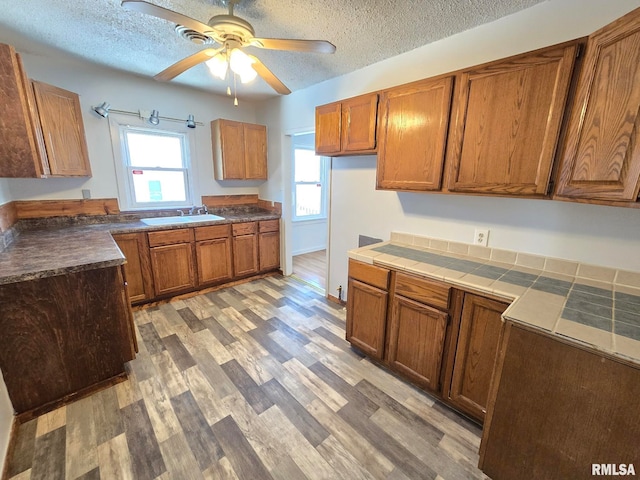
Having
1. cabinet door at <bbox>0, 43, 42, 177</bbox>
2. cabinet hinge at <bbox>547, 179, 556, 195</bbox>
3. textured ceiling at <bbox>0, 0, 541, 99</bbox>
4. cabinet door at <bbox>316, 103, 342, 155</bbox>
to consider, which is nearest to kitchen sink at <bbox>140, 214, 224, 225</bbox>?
cabinet door at <bbox>0, 43, 42, 177</bbox>

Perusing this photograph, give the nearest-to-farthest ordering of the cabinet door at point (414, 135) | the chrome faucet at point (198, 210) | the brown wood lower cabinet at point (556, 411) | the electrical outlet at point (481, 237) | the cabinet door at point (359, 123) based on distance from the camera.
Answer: the brown wood lower cabinet at point (556, 411) < the cabinet door at point (414, 135) < the electrical outlet at point (481, 237) < the cabinet door at point (359, 123) < the chrome faucet at point (198, 210)

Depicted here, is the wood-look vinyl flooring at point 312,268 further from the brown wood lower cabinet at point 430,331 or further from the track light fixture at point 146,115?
the track light fixture at point 146,115

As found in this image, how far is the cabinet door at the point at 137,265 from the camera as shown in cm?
279

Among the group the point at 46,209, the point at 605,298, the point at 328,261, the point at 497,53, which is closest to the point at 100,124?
the point at 46,209

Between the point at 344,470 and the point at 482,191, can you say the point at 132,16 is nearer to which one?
the point at 482,191

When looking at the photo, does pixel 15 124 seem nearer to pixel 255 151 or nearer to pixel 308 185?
pixel 255 151

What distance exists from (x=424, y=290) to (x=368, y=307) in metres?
0.52

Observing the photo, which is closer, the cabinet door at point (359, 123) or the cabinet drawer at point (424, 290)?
the cabinet drawer at point (424, 290)

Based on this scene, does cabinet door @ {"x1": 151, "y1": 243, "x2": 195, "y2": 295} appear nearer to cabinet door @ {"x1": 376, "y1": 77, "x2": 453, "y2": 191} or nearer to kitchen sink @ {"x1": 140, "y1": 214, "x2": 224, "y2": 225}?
kitchen sink @ {"x1": 140, "y1": 214, "x2": 224, "y2": 225}

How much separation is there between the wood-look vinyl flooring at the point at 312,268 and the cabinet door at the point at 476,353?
2127 millimetres

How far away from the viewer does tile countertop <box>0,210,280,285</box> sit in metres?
1.56

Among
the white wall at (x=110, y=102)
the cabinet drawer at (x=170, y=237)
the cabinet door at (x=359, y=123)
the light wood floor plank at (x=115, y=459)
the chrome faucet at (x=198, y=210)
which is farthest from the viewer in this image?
the chrome faucet at (x=198, y=210)

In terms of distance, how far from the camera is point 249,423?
1.62 m

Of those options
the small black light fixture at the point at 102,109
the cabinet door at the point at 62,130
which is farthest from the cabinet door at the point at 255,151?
the cabinet door at the point at 62,130
